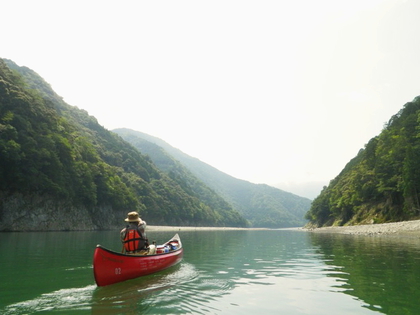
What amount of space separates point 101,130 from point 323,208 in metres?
114

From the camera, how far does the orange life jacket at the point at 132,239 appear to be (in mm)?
13735

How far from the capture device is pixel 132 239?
13766mm

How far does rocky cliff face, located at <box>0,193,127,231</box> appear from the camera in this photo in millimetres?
49156

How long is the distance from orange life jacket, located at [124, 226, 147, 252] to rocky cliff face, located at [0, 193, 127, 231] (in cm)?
Answer: 4481

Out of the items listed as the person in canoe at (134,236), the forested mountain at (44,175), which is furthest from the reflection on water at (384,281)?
the forested mountain at (44,175)

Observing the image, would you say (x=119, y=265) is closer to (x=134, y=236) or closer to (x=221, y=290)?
(x=134, y=236)

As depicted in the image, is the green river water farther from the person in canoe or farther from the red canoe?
the person in canoe

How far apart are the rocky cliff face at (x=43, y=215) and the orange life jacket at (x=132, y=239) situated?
147 ft

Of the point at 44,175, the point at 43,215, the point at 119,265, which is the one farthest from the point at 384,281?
the point at 43,215

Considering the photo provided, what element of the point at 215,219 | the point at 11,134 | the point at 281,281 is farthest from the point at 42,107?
the point at 215,219

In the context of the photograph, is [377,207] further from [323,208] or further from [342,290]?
[342,290]

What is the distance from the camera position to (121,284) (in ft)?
39.3

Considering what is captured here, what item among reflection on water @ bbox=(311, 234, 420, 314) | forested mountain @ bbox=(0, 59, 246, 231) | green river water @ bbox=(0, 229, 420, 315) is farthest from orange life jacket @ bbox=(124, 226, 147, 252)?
forested mountain @ bbox=(0, 59, 246, 231)

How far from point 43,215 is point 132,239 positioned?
50.5 meters
